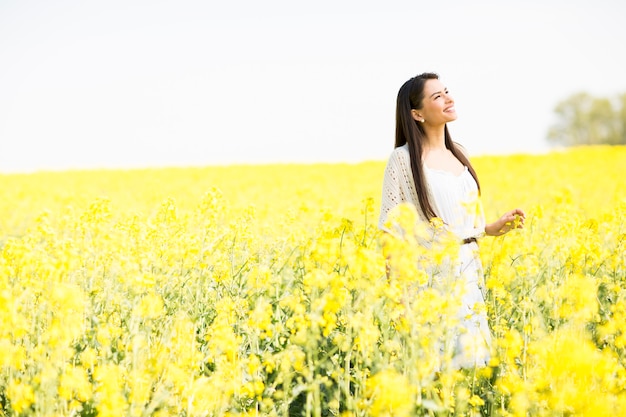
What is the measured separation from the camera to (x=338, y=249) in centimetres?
312

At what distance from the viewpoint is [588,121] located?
1796 inches

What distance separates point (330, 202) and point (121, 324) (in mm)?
6279

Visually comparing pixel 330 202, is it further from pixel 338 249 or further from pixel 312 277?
pixel 312 277

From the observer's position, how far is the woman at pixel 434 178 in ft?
11.1

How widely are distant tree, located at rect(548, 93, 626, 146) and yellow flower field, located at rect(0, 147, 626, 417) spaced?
144 feet

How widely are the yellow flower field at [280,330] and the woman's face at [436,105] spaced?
2.07 feet

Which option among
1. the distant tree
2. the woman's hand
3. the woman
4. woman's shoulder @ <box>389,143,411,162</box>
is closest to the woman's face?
the woman

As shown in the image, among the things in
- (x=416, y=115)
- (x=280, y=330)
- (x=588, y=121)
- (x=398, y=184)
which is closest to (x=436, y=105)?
(x=416, y=115)

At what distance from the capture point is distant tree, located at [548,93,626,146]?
44.3 m

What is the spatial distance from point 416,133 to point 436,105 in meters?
0.18

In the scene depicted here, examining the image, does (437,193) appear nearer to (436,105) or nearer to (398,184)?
(398,184)

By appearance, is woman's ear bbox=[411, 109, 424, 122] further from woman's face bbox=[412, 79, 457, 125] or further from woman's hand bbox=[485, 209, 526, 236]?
woman's hand bbox=[485, 209, 526, 236]

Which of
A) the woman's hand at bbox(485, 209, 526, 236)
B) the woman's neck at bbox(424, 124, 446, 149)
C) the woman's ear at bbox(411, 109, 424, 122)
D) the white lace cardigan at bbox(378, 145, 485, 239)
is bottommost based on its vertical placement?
the woman's hand at bbox(485, 209, 526, 236)

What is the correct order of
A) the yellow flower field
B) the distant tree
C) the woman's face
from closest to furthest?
the yellow flower field
the woman's face
the distant tree
